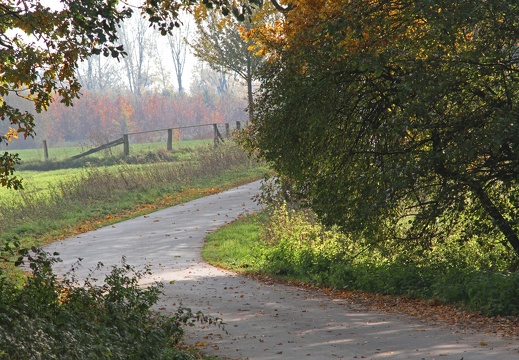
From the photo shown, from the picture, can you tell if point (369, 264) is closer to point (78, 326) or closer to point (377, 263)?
point (377, 263)

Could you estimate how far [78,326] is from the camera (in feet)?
23.5

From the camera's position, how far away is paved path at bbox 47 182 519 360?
8320mm

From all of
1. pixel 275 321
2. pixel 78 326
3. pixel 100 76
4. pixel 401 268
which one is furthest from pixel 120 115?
pixel 78 326

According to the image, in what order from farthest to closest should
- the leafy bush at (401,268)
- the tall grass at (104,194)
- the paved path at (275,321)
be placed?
the tall grass at (104,194) < the leafy bush at (401,268) < the paved path at (275,321)

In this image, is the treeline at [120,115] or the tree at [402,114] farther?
the treeline at [120,115]

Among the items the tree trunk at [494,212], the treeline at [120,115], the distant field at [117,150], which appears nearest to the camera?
the tree trunk at [494,212]

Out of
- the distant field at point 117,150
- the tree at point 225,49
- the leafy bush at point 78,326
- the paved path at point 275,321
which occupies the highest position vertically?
the tree at point 225,49

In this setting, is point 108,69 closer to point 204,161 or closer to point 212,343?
point 204,161

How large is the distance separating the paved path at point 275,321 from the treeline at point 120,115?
70749mm

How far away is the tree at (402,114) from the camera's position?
34.1 ft

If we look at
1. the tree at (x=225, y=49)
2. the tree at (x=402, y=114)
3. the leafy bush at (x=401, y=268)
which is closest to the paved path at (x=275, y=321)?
the leafy bush at (x=401, y=268)

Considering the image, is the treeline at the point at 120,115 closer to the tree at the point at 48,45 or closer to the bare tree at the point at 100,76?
the bare tree at the point at 100,76

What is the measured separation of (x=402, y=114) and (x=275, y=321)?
3.52 metres

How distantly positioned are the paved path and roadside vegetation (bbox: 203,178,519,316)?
0.79m
